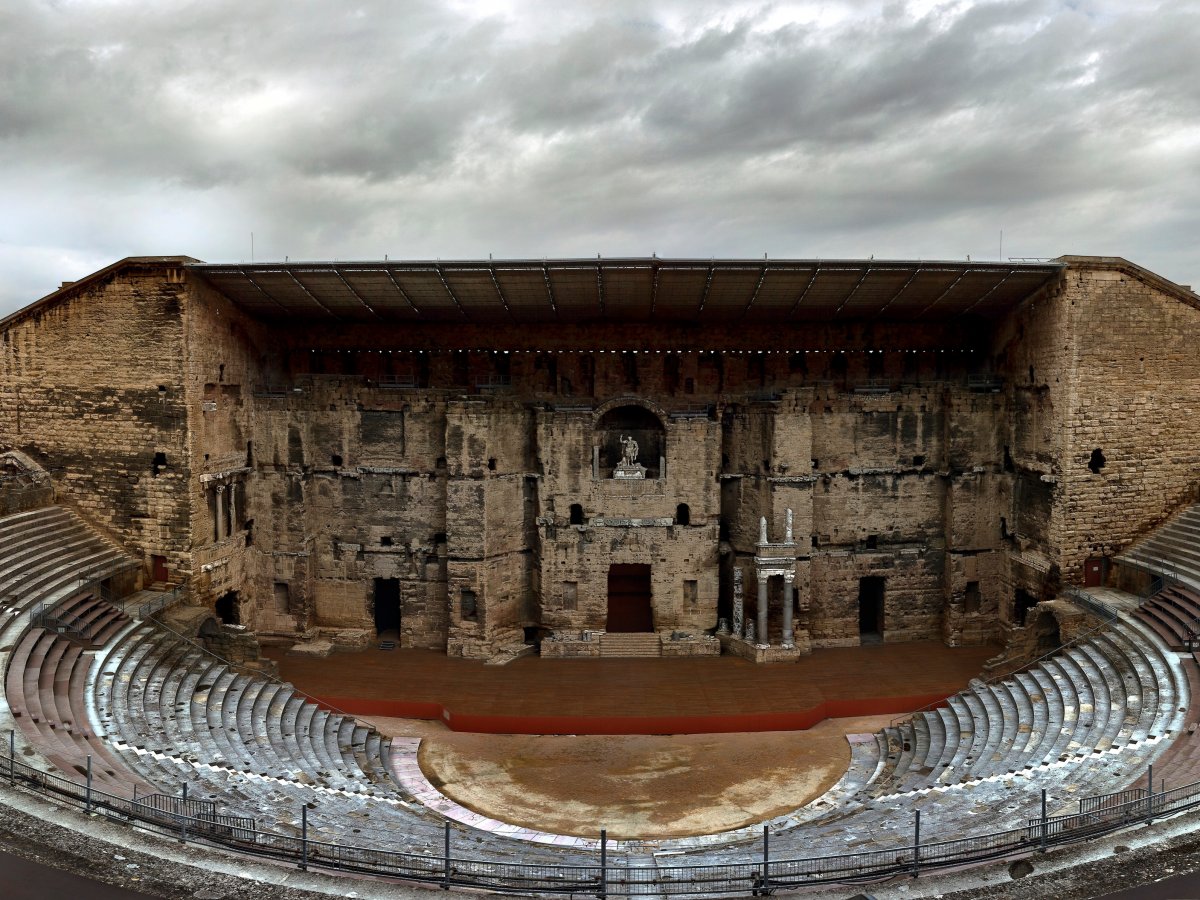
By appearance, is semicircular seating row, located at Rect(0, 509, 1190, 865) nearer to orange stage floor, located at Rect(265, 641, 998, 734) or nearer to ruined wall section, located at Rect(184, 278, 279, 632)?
orange stage floor, located at Rect(265, 641, 998, 734)

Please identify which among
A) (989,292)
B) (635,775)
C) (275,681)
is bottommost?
(635,775)

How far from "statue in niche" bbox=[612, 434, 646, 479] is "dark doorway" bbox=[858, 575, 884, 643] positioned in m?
10.0

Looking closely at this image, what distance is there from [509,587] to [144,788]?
Answer: 17941 millimetres

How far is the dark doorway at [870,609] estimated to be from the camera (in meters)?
34.7

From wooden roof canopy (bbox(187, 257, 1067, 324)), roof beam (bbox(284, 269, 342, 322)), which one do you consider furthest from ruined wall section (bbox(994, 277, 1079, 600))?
roof beam (bbox(284, 269, 342, 322))

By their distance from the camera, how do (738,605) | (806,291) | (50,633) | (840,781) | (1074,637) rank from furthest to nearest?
(738,605)
(806,291)
(1074,637)
(840,781)
(50,633)

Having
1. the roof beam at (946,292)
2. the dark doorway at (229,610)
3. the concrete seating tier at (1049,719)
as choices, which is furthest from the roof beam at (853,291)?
the dark doorway at (229,610)

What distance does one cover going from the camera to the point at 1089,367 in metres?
29.4

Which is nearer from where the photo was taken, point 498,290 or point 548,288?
point 548,288

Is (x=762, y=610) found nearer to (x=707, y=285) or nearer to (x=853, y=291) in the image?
(x=707, y=285)

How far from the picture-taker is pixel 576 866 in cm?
1451

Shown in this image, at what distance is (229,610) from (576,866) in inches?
907

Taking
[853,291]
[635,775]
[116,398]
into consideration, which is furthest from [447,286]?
[635,775]

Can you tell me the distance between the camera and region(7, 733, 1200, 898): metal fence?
13.8m
